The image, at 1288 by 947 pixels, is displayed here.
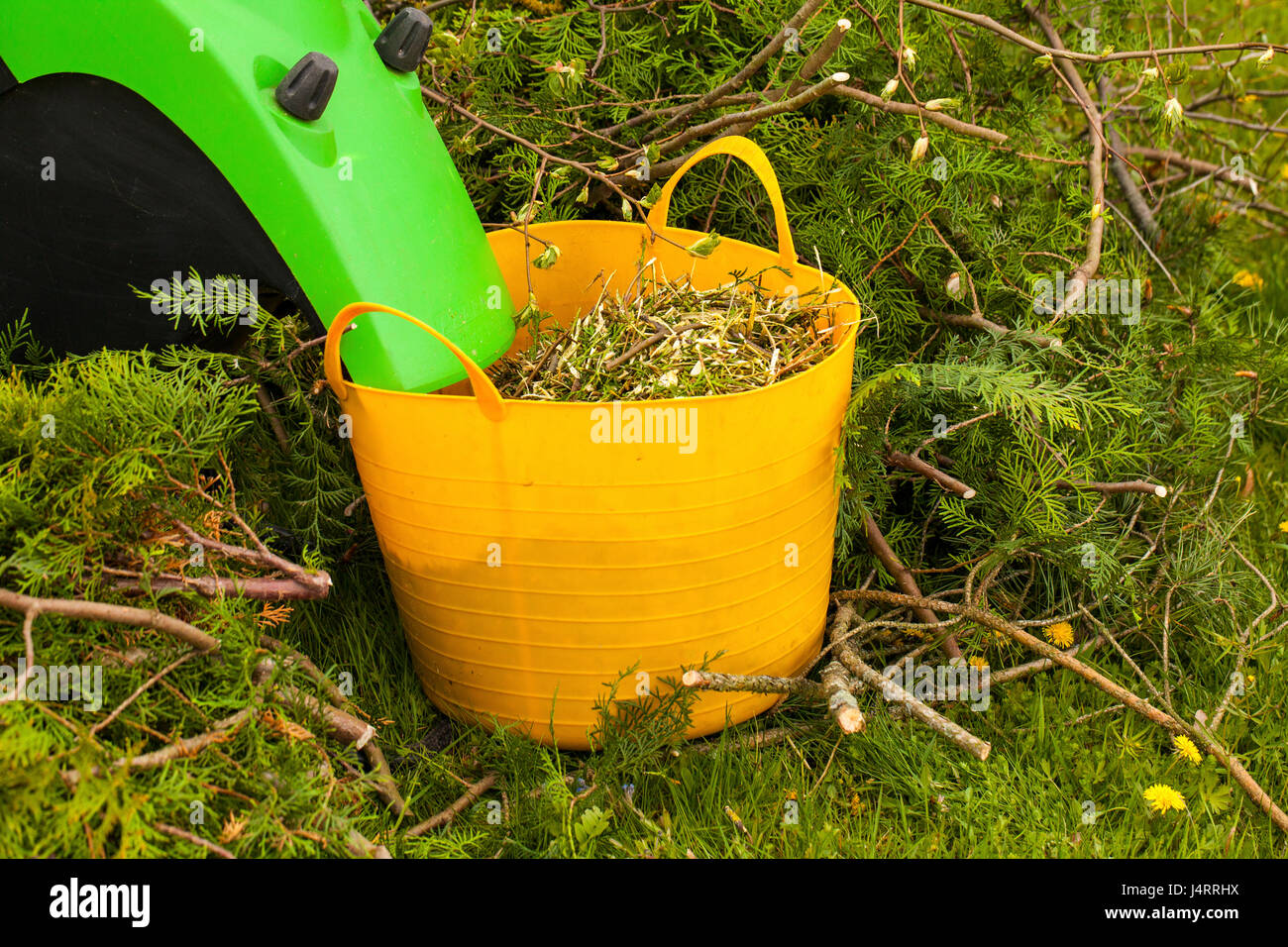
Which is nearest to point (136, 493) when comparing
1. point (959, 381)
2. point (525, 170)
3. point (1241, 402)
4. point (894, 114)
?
point (525, 170)

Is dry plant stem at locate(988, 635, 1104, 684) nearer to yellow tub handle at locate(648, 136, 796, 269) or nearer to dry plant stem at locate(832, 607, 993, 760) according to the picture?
dry plant stem at locate(832, 607, 993, 760)

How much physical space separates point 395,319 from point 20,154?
0.54m

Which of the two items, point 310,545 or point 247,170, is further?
point 310,545

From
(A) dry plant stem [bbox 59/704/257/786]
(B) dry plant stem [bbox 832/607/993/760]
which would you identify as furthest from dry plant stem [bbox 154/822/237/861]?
(B) dry plant stem [bbox 832/607/993/760]

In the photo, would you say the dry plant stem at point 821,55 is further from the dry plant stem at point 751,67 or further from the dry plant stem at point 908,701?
the dry plant stem at point 908,701

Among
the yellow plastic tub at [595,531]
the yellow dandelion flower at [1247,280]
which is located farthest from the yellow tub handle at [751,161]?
the yellow dandelion flower at [1247,280]

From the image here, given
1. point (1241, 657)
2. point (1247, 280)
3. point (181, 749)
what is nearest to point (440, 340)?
point (181, 749)

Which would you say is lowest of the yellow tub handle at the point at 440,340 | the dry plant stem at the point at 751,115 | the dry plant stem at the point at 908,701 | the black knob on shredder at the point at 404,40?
the dry plant stem at the point at 908,701

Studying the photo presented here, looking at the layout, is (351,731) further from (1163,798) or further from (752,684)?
(1163,798)

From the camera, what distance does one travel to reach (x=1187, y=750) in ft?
4.96

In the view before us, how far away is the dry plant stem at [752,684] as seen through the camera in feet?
4.60

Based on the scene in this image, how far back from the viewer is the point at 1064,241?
76.0 inches

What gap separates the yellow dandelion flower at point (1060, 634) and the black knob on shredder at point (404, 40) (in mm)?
1303
